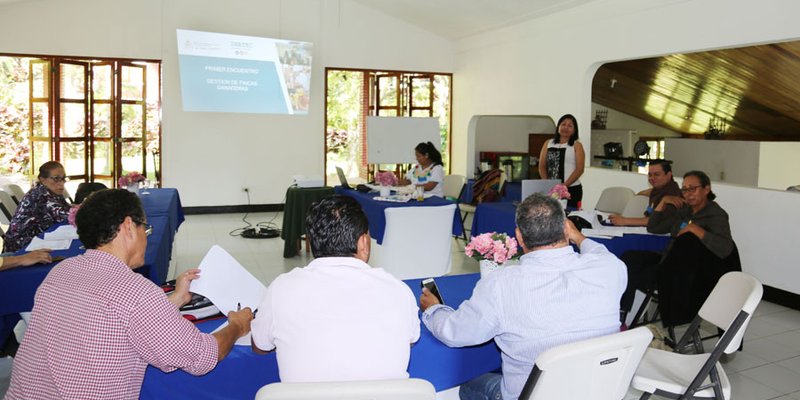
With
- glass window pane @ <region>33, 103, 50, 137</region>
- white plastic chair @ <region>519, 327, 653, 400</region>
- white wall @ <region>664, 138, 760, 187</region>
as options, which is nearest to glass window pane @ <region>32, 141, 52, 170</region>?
glass window pane @ <region>33, 103, 50, 137</region>

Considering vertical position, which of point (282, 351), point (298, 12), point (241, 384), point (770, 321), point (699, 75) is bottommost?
point (770, 321)

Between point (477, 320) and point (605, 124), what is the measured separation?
36.6 feet

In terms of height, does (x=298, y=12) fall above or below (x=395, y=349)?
above

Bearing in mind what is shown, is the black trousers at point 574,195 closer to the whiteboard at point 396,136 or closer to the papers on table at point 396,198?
the papers on table at point 396,198

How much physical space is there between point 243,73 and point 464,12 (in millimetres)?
3312

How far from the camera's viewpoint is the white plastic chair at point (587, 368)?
1747mm

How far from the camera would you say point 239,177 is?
10.1 meters

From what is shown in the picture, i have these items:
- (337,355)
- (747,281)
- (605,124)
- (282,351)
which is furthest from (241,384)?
(605,124)

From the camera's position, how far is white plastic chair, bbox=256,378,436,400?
57.0 inches

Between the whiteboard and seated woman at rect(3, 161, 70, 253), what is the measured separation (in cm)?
533

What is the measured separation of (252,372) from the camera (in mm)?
2061

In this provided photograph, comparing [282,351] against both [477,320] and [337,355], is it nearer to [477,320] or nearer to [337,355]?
[337,355]

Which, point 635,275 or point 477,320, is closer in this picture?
point 477,320

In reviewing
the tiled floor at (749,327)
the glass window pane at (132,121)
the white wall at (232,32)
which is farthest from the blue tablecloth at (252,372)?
the glass window pane at (132,121)
